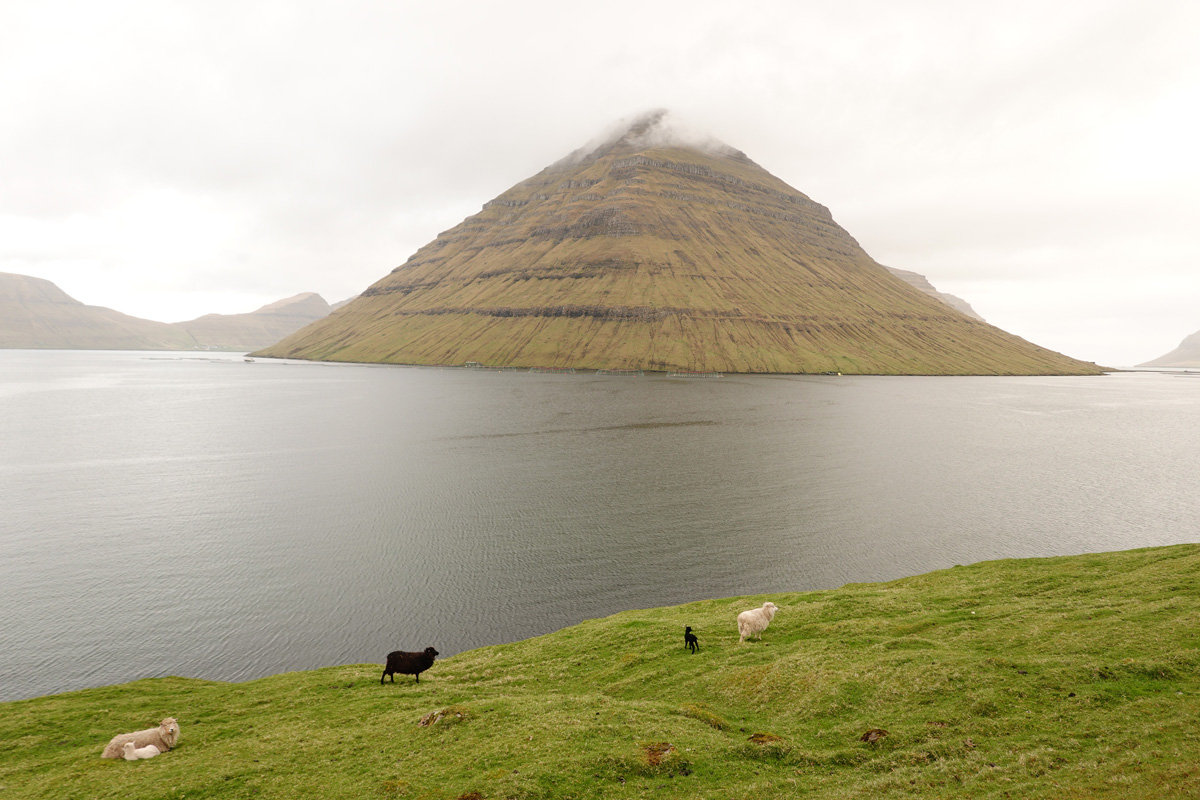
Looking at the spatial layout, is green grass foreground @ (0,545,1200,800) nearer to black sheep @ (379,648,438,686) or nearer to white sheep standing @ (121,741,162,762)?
white sheep standing @ (121,741,162,762)

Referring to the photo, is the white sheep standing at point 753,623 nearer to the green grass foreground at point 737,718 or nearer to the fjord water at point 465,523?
the green grass foreground at point 737,718

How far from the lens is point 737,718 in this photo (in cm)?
2341

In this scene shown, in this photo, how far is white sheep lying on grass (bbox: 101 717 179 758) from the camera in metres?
22.5

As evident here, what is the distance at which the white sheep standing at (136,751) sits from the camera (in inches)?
872

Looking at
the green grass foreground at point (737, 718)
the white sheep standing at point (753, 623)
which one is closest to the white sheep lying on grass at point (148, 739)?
the green grass foreground at point (737, 718)

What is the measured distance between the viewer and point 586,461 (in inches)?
4144

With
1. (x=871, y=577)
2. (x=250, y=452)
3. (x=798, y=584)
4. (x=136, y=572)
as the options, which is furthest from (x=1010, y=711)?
(x=250, y=452)

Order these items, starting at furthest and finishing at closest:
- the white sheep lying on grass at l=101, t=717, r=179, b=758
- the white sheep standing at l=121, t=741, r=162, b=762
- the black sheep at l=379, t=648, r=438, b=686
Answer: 1. the black sheep at l=379, t=648, r=438, b=686
2. the white sheep lying on grass at l=101, t=717, r=179, b=758
3. the white sheep standing at l=121, t=741, r=162, b=762

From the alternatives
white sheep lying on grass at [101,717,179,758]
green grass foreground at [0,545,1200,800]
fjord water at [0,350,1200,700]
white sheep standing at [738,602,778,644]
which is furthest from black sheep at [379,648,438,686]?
white sheep standing at [738,602,778,644]

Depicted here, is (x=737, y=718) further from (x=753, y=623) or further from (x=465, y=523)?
(x=465, y=523)

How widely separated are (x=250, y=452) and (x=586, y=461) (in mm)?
71868

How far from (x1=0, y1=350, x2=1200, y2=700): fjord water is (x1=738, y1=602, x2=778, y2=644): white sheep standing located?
287 cm

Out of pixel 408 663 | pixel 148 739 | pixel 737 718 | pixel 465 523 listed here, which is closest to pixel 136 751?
pixel 148 739

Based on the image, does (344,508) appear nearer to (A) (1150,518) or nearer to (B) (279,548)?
(B) (279,548)
